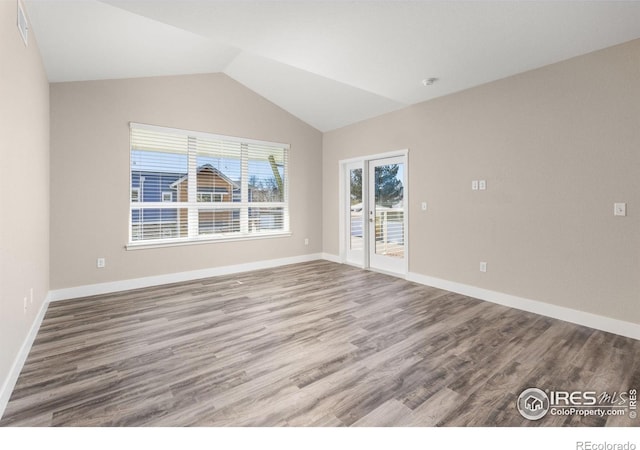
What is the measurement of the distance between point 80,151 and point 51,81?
0.85 metres

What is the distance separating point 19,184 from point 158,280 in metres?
2.56

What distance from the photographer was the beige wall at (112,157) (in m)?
3.88

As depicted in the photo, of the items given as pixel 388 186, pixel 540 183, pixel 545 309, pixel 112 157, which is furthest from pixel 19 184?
pixel 545 309

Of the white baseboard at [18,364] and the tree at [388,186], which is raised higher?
the tree at [388,186]

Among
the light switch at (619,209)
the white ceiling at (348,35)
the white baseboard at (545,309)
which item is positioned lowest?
the white baseboard at (545,309)

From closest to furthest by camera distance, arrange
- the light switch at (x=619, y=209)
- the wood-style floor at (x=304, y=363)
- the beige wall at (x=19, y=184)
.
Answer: the wood-style floor at (x=304, y=363), the beige wall at (x=19, y=184), the light switch at (x=619, y=209)

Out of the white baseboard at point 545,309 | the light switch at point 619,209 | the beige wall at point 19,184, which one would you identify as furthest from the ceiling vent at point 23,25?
the light switch at point 619,209

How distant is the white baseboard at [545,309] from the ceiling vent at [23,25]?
5023 mm

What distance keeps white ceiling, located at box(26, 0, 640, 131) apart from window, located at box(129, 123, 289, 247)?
1086 millimetres

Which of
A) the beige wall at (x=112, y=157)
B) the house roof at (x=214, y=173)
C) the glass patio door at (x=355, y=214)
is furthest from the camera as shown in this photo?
the glass patio door at (x=355, y=214)

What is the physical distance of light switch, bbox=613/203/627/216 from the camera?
2859mm

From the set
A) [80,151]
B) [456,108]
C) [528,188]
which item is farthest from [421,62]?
[80,151]

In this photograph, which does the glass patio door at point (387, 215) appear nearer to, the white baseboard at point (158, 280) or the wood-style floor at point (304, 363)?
the wood-style floor at point (304, 363)

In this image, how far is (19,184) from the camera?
2.31 m
